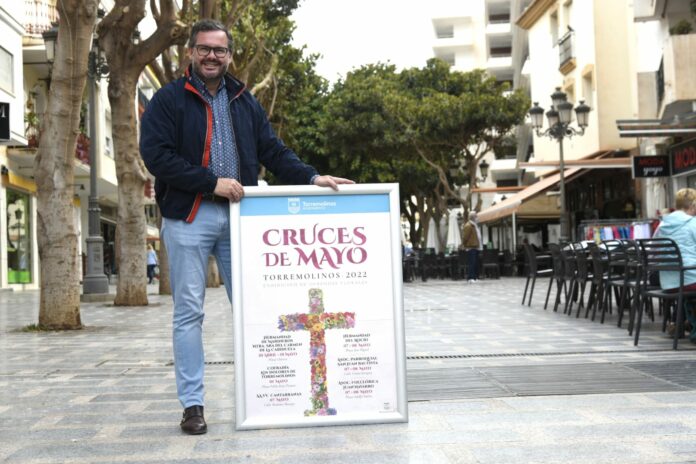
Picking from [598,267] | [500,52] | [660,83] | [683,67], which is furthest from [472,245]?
[500,52]

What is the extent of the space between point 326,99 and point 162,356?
118 feet

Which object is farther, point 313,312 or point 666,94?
point 666,94

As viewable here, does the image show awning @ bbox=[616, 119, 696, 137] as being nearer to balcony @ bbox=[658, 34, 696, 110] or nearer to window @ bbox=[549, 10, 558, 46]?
balcony @ bbox=[658, 34, 696, 110]

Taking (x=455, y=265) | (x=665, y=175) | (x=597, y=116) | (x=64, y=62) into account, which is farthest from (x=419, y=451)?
(x=597, y=116)

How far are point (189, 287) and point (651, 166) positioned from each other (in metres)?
20.2

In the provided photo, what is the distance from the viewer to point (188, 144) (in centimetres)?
482

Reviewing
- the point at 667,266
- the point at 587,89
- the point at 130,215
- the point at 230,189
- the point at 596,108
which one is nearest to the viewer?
the point at 230,189

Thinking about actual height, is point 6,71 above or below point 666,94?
above

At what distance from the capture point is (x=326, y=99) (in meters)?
43.4

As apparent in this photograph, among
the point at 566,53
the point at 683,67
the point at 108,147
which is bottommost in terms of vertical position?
the point at 683,67

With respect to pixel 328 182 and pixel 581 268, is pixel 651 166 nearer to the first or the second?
pixel 581 268

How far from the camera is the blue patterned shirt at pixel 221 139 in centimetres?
483

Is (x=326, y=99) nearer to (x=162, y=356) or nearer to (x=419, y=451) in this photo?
(x=162, y=356)

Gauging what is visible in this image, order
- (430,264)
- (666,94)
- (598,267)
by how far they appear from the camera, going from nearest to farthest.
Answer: (598,267)
(666,94)
(430,264)
